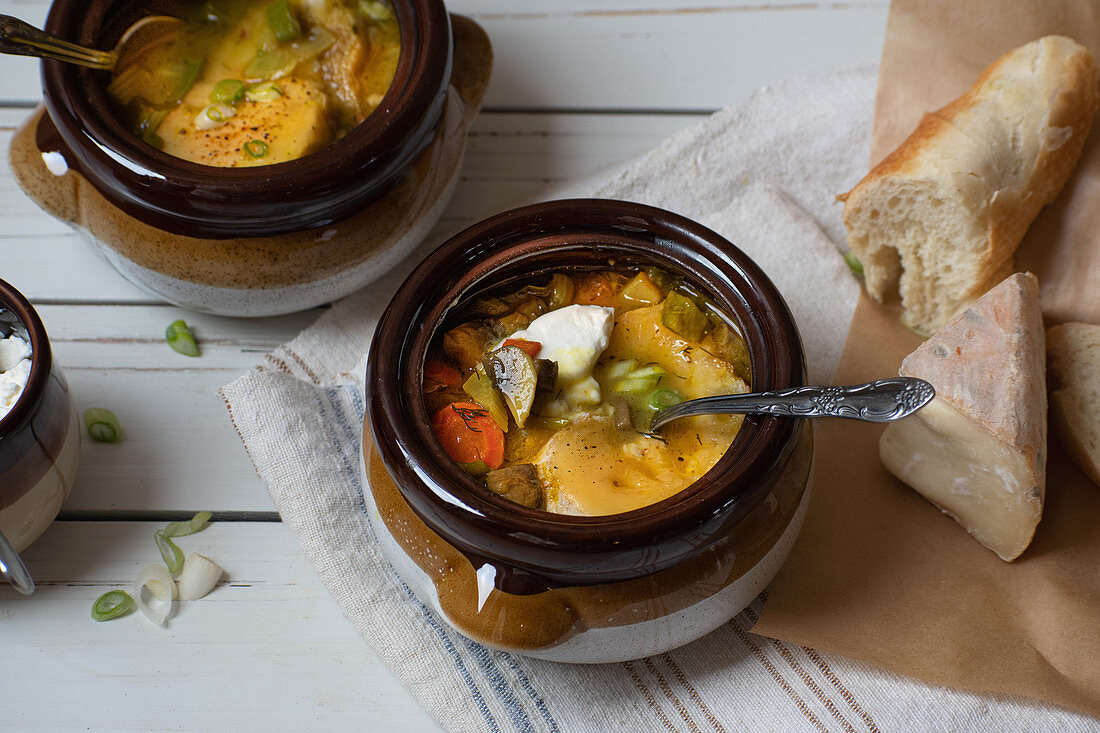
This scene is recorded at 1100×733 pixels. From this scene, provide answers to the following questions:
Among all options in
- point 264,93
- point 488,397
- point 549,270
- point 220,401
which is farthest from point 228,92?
point 488,397

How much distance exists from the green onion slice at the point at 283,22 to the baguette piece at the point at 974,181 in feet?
4.21

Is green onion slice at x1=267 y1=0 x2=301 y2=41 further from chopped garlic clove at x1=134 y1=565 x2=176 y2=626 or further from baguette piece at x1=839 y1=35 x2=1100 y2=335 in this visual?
baguette piece at x1=839 y1=35 x2=1100 y2=335

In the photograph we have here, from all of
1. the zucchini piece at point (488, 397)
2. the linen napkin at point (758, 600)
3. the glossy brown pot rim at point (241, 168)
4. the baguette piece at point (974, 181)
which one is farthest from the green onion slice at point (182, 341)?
the baguette piece at point (974, 181)

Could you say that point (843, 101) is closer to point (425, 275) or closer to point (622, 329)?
point (622, 329)

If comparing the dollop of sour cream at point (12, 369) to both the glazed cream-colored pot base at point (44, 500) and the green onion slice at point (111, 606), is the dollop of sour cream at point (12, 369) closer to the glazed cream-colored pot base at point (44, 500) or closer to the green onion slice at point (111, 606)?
the glazed cream-colored pot base at point (44, 500)

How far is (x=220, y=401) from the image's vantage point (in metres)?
2.29

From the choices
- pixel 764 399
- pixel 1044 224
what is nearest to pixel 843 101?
pixel 1044 224

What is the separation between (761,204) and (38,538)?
1.74 m

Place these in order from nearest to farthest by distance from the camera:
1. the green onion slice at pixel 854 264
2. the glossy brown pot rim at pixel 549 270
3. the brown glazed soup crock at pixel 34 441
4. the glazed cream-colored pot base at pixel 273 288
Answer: the glossy brown pot rim at pixel 549 270 → the brown glazed soup crock at pixel 34 441 → the glazed cream-colored pot base at pixel 273 288 → the green onion slice at pixel 854 264

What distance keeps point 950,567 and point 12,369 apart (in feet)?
5.90

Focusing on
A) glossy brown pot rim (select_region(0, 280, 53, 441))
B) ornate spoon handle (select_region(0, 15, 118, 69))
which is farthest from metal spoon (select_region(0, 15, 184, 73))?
glossy brown pot rim (select_region(0, 280, 53, 441))

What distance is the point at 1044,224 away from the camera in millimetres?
2422

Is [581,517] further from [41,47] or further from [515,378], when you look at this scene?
[41,47]

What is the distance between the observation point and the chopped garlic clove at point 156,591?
2.00 metres
